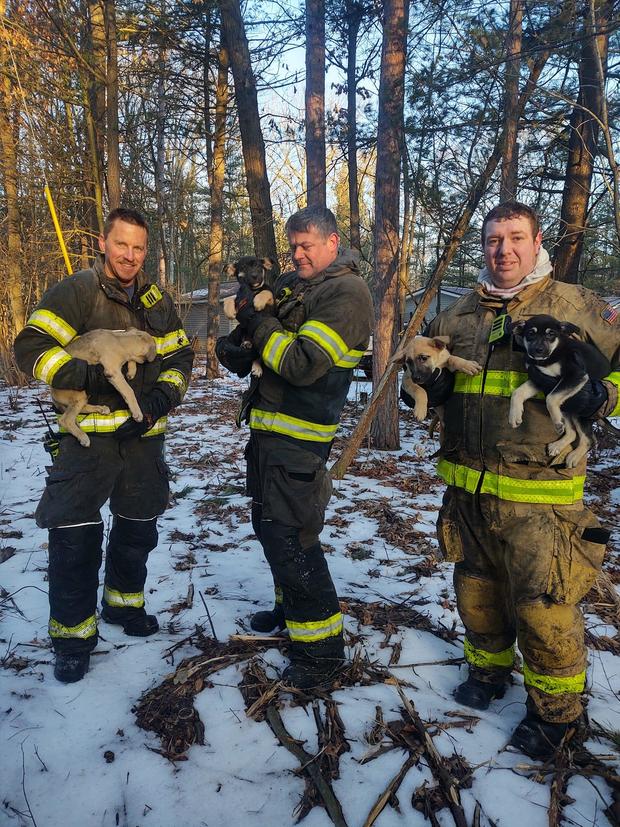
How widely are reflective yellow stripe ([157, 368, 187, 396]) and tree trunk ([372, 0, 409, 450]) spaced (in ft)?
14.1

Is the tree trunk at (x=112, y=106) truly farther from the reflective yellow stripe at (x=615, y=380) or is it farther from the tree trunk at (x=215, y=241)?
the reflective yellow stripe at (x=615, y=380)

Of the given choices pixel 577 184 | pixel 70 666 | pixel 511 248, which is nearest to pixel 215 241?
pixel 577 184

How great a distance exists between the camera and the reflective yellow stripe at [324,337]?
2619mm

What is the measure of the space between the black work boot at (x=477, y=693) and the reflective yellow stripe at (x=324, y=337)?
1874mm

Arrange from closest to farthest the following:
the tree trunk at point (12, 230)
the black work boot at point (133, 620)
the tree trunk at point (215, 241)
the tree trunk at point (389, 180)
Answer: the black work boot at point (133, 620), the tree trunk at point (389, 180), the tree trunk at point (12, 230), the tree trunk at point (215, 241)

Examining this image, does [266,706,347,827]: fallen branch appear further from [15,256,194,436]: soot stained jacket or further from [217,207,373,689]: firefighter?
[15,256,194,436]: soot stained jacket

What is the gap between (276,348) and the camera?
2.66 meters

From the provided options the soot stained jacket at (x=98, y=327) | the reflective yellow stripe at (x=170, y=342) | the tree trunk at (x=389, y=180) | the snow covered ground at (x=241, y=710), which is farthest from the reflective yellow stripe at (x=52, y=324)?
the tree trunk at (x=389, y=180)

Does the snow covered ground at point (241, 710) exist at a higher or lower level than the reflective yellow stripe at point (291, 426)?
lower

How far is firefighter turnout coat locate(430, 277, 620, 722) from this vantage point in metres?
2.43

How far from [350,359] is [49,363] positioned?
165 cm

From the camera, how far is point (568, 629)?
2.43 meters

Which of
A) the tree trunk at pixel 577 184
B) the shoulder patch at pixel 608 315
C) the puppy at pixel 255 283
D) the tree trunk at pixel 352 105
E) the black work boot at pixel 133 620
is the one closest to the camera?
the shoulder patch at pixel 608 315

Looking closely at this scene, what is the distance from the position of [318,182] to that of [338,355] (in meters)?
8.66
